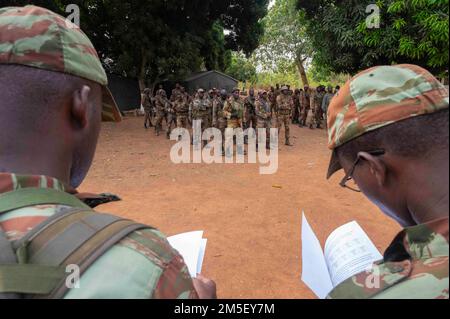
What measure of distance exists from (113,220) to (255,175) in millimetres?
5717

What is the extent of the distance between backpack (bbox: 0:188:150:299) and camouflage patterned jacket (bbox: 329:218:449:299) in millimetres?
542

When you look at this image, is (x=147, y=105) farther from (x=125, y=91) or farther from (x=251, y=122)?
(x=125, y=91)

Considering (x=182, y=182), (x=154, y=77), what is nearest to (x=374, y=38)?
(x=182, y=182)

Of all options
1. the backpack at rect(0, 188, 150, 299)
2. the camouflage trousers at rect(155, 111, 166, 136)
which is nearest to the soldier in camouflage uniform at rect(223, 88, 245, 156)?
the camouflage trousers at rect(155, 111, 166, 136)

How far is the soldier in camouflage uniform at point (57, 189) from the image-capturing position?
70 centimetres

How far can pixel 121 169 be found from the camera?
6992 millimetres

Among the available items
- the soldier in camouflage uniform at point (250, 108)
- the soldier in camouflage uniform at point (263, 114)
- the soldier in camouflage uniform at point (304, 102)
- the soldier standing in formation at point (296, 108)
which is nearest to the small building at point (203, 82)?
the soldier standing in formation at point (296, 108)

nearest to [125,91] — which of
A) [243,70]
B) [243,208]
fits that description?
[243,208]

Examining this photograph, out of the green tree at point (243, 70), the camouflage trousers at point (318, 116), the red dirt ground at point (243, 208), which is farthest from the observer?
the green tree at point (243, 70)

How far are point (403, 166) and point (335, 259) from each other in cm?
56

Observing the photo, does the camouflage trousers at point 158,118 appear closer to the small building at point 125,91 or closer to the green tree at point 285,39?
the small building at point 125,91

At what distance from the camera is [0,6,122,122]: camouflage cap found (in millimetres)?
929

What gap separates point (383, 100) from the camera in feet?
3.06

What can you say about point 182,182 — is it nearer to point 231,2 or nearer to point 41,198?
point 41,198
